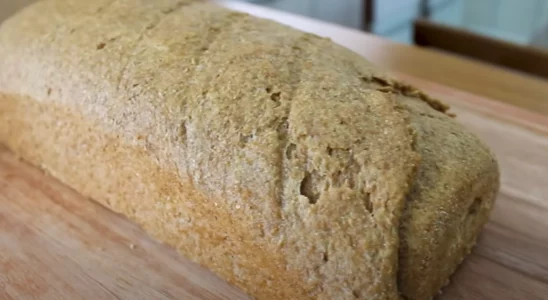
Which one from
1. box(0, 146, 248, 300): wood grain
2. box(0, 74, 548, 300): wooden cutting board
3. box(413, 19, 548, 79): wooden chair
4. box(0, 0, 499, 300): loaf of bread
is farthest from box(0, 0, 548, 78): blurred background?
box(0, 146, 248, 300): wood grain

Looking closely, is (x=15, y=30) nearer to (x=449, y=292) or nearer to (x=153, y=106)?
(x=153, y=106)

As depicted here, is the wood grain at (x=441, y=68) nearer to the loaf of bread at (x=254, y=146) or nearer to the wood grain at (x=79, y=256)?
the loaf of bread at (x=254, y=146)

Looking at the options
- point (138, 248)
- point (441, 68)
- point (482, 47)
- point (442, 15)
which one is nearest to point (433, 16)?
point (442, 15)

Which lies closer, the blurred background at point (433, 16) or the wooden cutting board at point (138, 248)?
the wooden cutting board at point (138, 248)

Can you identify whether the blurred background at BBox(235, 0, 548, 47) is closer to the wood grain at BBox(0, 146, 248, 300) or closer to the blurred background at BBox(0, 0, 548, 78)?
the blurred background at BBox(0, 0, 548, 78)

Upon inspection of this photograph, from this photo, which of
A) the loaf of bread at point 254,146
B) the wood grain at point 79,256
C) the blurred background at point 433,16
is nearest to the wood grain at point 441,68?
the blurred background at point 433,16

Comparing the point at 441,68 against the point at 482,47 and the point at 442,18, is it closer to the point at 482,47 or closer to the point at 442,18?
the point at 482,47

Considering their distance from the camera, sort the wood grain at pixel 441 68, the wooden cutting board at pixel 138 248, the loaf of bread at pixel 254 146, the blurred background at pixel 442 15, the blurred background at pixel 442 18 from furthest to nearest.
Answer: the blurred background at pixel 442 15 → the blurred background at pixel 442 18 → the wood grain at pixel 441 68 → the wooden cutting board at pixel 138 248 → the loaf of bread at pixel 254 146
